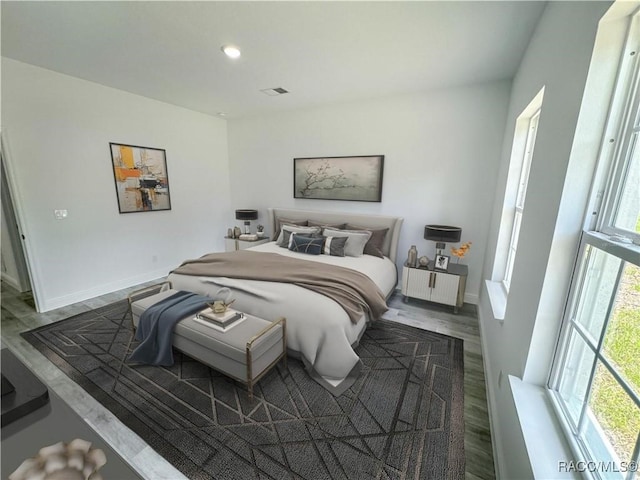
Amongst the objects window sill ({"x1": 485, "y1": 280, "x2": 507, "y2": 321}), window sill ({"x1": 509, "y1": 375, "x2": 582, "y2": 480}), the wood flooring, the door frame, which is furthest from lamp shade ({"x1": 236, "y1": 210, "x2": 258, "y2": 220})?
window sill ({"x1": 509, "y1": 375, "x2": 582, "y2": 480})

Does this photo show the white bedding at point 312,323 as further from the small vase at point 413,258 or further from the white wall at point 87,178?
the white wall at point 87,178

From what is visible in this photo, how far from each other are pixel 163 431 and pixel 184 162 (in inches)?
155

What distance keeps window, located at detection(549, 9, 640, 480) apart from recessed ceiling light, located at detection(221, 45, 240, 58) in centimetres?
254

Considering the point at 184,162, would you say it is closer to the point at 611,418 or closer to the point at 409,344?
the point at 409,344

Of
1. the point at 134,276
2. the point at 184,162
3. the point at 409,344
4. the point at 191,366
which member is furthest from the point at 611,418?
the point at 184,162

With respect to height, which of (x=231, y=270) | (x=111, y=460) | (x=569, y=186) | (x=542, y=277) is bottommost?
(x=231, y=270)

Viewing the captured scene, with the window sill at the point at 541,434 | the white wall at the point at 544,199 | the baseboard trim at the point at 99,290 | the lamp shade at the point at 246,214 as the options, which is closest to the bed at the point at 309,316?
the white wall at the point at 544,199

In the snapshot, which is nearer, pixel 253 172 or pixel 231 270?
pixel 231 270

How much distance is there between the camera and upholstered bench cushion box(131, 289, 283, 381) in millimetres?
1828

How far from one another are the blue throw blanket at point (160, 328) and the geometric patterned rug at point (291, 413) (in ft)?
0.30

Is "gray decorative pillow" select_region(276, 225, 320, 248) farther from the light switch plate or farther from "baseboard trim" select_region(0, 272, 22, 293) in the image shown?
"baseboard trim" select_region(0, 272, 22, 293)

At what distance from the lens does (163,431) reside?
1.65 m

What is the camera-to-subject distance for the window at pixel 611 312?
0.79m

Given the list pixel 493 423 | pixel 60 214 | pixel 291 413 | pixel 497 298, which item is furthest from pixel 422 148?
pixel 60 214
